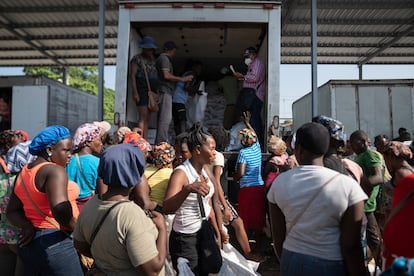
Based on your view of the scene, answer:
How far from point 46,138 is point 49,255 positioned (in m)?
0.71

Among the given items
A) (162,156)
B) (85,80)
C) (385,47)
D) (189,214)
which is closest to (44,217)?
(189,214)

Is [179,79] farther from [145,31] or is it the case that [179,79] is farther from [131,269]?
[131,269]

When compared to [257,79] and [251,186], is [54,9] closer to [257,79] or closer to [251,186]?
[257,79]

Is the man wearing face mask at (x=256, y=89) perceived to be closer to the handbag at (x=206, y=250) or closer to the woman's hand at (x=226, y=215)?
the woman's hand at (x=226, y=215)

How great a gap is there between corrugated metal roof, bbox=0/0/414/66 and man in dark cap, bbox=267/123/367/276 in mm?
8042

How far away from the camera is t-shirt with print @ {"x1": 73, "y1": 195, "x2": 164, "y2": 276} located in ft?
5.54

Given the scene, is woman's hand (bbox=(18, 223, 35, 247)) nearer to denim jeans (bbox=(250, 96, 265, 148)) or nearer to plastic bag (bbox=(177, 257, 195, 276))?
plastic bag (bbox=(177, 257, 195, 276))

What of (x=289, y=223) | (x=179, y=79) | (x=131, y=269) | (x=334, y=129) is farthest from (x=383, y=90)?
(x=131, y=269)

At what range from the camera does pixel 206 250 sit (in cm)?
261

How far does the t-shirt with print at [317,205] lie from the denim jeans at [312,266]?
0.07 ft

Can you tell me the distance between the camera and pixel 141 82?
5.66m

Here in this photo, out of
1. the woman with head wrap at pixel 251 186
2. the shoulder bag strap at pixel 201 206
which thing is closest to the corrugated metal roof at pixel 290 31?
the woman with head wrap at pixel 251 186

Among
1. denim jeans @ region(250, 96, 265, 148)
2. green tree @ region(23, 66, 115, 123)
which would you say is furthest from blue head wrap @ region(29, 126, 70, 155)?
green tree @ region(23, 66, 115, 123)

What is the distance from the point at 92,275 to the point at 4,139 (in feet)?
8.52
